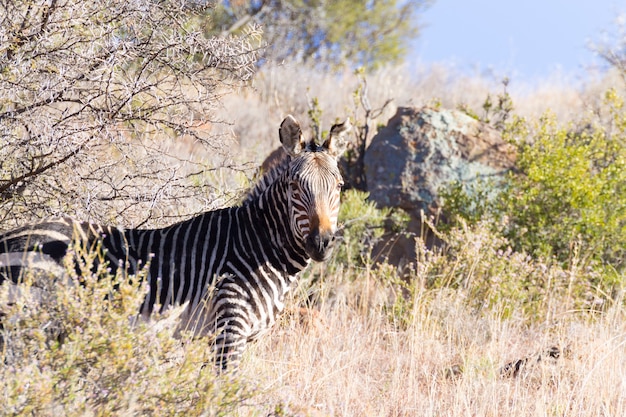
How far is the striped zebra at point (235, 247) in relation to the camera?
4.82 meters

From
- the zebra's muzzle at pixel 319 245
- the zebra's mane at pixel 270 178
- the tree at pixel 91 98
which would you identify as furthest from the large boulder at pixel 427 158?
the zebra's muzzle at pixel 319 245

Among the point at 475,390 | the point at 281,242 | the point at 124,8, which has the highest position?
the point at 124,8

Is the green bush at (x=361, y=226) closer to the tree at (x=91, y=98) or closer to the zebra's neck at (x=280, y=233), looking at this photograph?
the tree at (x=91, y=98)

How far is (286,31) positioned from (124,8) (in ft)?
60.1

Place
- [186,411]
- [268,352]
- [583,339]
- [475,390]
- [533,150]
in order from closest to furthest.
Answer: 1. [186,411]
2. [475,390]
3. [268,352]
4. [583,339]
5. [533,150]

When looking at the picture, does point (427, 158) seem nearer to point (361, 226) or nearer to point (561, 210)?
point (361, 226)

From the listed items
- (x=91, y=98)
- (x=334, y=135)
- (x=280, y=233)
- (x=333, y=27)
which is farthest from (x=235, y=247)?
(x=333, y=27)

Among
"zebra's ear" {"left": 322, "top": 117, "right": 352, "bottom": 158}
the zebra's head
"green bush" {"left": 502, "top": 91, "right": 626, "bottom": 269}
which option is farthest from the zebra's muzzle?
"green bush" {"left": 502, "top": 91, "right": 626, "bottom": 269}

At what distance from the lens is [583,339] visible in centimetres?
672

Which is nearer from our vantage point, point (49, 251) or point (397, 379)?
point (49, 251)

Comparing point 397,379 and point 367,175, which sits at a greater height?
point 367,175

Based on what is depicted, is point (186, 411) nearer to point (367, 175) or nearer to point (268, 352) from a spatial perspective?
point (268, 352)

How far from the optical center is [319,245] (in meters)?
4.81

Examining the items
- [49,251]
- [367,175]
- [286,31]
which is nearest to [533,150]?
[367,175]
